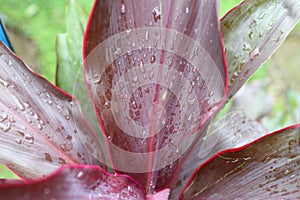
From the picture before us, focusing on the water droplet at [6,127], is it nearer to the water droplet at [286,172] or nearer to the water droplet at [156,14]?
the water droplet at [156,14]

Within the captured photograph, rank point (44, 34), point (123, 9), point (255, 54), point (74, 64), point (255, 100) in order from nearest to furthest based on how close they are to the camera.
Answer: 1. point (123, 9)
2. point (255, 54)
3. point (74, 64)
4. point (255, 100)
5. point (44, 34)

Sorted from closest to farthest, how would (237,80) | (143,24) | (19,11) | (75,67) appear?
1. (143,24)
2. (237,80)
3. (75,67)
4. (19,11)

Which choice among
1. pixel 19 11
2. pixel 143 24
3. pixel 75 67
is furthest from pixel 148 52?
pixel 19 11

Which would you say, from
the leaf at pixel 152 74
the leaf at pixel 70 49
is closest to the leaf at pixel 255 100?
the leaf at pixel 70 49

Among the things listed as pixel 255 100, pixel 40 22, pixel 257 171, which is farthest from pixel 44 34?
pixel 257 171

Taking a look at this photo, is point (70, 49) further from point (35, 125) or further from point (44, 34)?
point (44, 34)

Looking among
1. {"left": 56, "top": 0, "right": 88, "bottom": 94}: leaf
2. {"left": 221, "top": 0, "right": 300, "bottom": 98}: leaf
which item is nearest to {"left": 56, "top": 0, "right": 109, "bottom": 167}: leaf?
{"left": 56, "top": 0, "right": 88, "bottom": 94}: leaf

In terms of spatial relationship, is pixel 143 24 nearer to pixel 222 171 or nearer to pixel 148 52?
pixel 148 52
